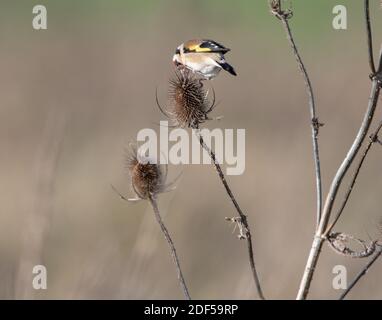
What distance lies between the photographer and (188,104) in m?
3.80

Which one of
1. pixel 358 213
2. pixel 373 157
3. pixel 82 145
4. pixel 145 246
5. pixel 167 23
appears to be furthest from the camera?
pixel 167 23

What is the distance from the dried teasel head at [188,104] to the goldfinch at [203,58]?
350 mm

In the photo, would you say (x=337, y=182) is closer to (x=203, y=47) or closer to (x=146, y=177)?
(x=146, y=177)

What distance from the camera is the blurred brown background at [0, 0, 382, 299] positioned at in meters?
7.59

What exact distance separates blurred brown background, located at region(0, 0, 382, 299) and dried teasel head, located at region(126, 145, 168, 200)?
782 millimetres

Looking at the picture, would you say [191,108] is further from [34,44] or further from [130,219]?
[34,44]

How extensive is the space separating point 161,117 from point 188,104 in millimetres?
6037

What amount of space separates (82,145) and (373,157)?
3.26 meters

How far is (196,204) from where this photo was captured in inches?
352

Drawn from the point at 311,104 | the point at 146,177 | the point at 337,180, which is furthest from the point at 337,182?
the point at 146,177

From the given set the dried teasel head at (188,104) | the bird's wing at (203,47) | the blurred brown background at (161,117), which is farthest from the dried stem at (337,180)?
the blurred brown background at (161,117)

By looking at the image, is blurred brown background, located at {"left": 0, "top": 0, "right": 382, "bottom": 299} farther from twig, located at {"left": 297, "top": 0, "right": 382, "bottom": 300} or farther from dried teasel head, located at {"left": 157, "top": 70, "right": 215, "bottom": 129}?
twig, located at {"left": 297, "top": 0, "right": 382, "bottom": 300}

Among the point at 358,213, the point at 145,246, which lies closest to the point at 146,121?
the point at 358,213

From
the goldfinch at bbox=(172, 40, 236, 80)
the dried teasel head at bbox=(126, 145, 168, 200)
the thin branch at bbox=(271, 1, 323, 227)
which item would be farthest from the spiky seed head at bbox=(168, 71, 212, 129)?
the thin branch at bbox=(271, 1, 323, 227)
